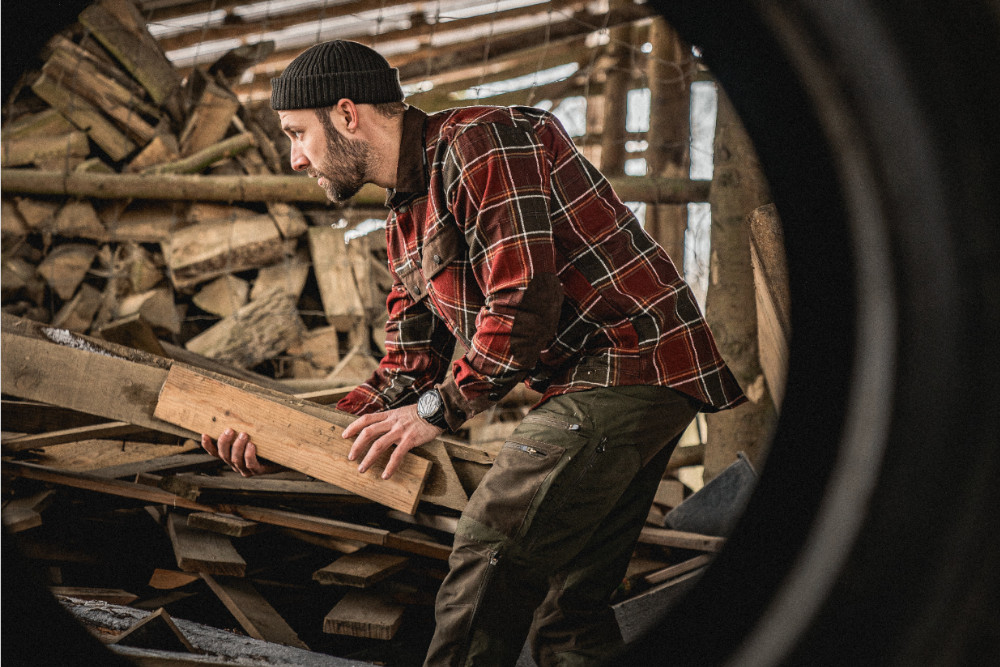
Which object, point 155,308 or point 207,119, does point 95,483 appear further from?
point 207,119

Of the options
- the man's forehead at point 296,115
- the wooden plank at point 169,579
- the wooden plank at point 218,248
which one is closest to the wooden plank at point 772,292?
the man's forehead at point 296,115

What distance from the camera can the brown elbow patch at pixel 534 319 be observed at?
149 cm

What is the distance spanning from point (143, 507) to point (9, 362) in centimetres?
82

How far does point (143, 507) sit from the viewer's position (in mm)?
2688

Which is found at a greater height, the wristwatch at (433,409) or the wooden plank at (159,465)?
the wristwatch at (433,409)

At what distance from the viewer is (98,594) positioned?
92.1 inches

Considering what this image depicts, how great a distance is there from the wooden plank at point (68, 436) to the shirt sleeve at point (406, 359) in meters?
1.23

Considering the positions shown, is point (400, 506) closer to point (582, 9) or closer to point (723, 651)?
point (723, 651)

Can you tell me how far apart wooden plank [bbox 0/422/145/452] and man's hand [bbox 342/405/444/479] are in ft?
5.05

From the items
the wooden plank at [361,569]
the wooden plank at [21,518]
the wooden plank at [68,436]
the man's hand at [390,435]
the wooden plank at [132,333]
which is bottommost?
the wooden plank at [361,569]

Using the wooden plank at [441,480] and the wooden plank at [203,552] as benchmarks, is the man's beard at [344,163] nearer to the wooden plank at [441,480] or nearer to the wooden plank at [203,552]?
the wooden plank at [441,480]

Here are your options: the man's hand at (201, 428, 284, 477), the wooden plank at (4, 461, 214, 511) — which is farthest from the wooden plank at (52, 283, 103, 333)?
the man's hand at (201, 428, 284, 477)

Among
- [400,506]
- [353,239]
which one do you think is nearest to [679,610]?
[400,506]

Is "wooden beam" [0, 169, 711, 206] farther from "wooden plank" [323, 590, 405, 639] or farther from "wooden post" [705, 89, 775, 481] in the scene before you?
"wooden plank" [323, 590, 405, 639]
